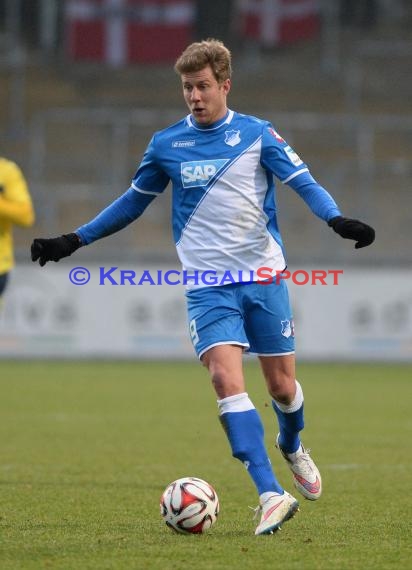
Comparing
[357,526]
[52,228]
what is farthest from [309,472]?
[52,228]

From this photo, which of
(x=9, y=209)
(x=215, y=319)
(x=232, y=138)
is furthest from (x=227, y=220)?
(x=9, y=209)

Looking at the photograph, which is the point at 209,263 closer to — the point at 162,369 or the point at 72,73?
the point at 162,369

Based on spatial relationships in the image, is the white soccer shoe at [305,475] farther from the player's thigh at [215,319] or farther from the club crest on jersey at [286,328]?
the player's thigh at [215,319]

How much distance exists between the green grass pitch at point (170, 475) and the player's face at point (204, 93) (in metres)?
1.98

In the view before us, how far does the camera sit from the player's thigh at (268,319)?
5949 millimetres

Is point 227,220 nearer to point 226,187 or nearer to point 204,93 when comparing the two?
point 226,187

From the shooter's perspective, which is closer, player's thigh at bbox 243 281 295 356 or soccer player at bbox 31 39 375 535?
soccer player at bbox 31 39 375 535

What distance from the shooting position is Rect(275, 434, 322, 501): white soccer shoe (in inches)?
255

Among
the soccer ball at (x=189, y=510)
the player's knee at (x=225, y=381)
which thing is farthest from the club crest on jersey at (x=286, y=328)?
the soccer ball at (x=189, y=510)

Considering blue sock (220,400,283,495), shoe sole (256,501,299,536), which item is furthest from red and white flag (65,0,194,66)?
shoe sole (256,501,299,536)

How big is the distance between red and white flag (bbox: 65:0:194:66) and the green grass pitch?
11.9 metres

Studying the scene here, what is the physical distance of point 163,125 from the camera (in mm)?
22172

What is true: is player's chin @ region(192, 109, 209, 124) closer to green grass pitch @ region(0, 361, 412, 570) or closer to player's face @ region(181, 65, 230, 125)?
player's face @ region(181, 65, 230, 125)

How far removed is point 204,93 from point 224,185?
1.48ft
